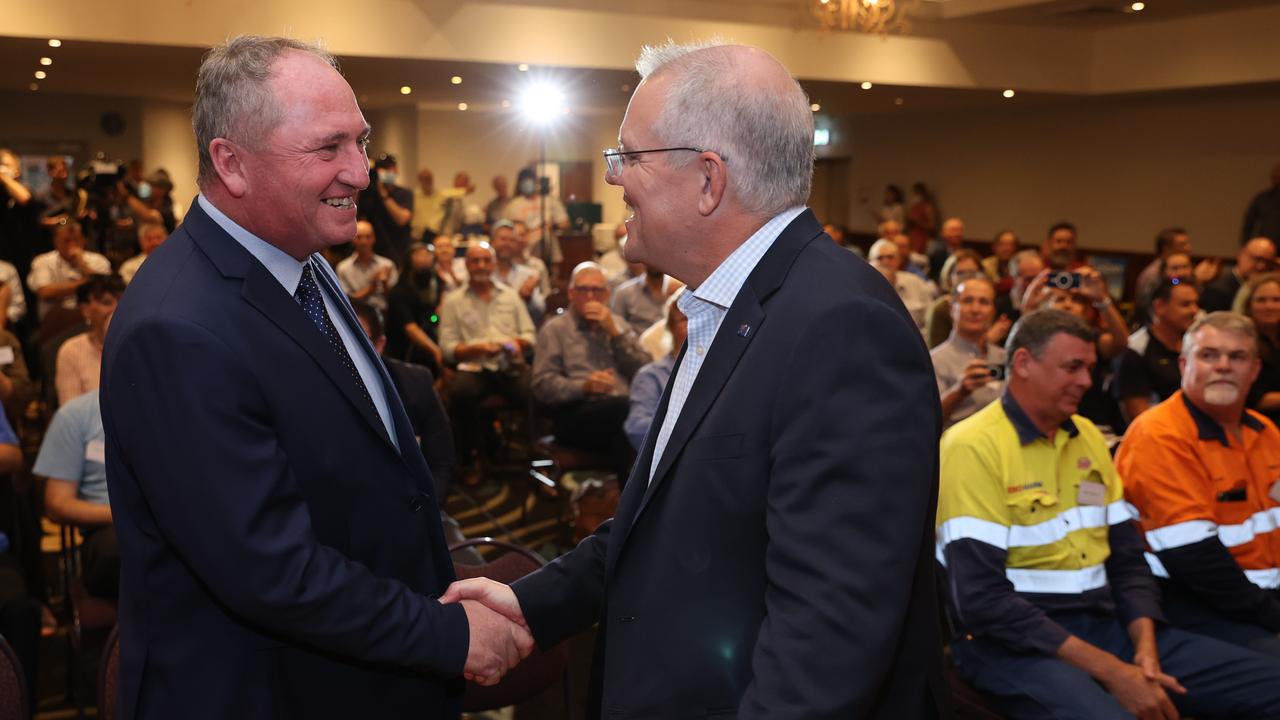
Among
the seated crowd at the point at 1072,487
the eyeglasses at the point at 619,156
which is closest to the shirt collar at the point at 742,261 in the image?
the eyeglasses at the point at 619,156

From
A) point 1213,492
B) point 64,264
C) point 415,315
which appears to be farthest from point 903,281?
point 64,264

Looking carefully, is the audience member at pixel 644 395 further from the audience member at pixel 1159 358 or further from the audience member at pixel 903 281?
the audience member at pixel 903 281

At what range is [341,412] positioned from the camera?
1.48 meters

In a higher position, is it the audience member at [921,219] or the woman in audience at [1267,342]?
the audience member at [921,219]

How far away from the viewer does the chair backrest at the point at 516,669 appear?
237cm

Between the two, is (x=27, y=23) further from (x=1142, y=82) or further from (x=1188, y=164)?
(x=1188, y=164)

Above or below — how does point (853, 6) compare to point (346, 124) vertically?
above

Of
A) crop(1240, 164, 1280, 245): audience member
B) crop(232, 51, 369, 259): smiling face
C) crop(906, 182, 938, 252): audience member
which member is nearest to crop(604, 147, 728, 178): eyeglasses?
crop(232, 51, 369, 259): smiling face

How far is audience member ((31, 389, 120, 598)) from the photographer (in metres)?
3.24

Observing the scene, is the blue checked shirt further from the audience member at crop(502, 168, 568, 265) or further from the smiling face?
the audience member at crop(502, 168, 568, 265)

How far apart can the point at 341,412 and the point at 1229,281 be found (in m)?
7.84

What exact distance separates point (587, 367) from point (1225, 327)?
3303 mm

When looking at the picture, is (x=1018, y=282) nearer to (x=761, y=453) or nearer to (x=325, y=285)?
(x=325, y=285)

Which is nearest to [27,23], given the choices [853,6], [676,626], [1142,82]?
[853,6]
